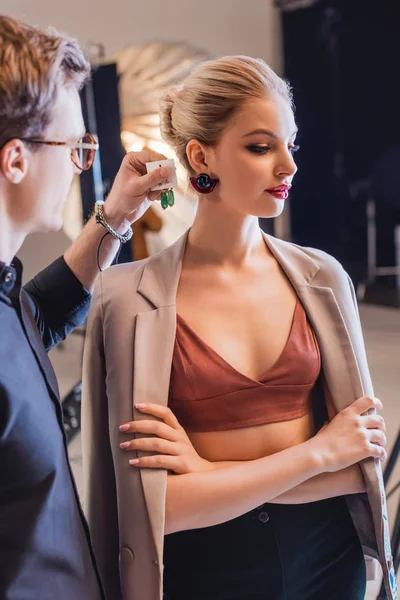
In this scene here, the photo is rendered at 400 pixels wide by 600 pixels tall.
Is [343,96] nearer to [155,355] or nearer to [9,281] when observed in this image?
[155,355]

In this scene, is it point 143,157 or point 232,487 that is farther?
point 143,157

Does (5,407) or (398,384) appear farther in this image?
(398,384)

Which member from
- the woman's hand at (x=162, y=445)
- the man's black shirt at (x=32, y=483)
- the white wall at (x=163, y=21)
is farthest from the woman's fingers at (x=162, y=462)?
the white wall at (x=163, y=21)

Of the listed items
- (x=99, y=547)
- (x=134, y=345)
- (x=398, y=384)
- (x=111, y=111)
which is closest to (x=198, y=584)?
(x=99, y=547)

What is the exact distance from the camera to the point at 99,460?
1161 mm

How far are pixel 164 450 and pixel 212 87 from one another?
0.58 meters

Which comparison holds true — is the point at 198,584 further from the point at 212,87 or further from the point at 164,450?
the point at 212,87

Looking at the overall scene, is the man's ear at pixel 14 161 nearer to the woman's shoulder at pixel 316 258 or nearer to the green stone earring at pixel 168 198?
the green stone earring at pixel 168 198

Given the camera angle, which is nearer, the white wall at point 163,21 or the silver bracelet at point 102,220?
the silver bracelet at point 102,220

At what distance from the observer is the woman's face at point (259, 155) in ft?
3.57

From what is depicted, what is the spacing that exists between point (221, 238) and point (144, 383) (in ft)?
0.96

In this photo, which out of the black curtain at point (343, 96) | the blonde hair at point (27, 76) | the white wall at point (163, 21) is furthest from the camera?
the black curtain at point (343, 96)

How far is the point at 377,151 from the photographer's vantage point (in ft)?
18.9

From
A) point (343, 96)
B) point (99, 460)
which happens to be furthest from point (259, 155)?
point (343, 96)
